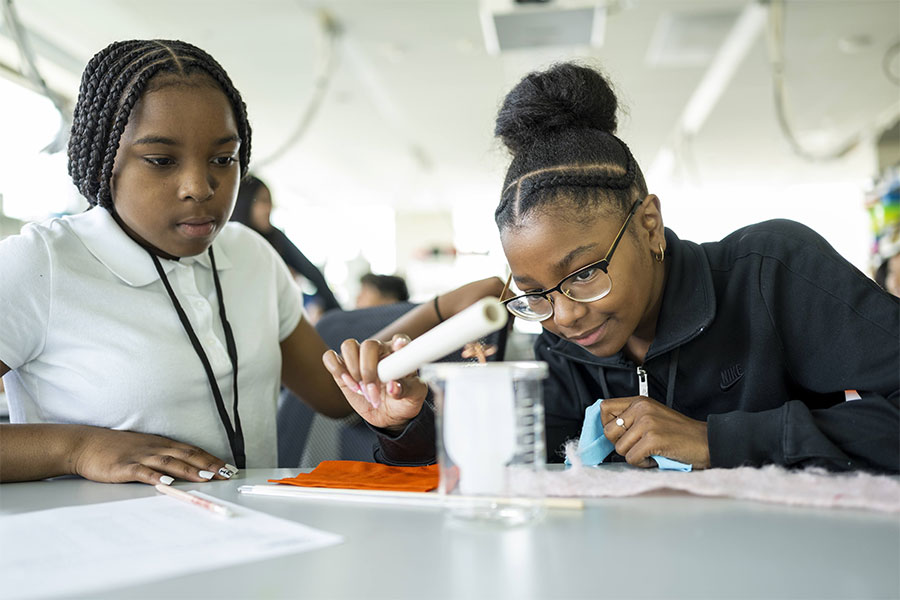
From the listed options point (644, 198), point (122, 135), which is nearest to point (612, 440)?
point (644, 198)

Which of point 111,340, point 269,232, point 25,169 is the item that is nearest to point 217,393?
point 111,340

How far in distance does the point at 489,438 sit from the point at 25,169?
377cm

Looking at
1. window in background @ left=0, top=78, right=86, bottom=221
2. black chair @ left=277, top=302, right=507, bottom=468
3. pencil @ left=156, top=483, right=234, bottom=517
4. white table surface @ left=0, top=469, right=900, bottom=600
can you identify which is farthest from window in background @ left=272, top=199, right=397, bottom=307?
white table surface @ left=0, top=469, right=900, bottom=600

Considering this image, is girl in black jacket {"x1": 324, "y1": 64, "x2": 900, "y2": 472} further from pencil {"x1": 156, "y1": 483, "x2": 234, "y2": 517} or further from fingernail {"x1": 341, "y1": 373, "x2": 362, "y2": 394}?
pencil {"x1": 156, "y1": 483, "x2": 234, "y2": 517}

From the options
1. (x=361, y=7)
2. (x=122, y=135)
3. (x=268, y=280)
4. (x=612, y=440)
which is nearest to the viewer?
(x=612, y=440)

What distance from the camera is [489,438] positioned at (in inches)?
23.7

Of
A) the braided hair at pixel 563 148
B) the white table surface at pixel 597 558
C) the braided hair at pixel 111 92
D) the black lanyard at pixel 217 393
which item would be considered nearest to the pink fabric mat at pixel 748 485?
the white table surface at pixel 597 558

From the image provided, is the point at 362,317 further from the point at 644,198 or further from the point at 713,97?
the point at 713,97

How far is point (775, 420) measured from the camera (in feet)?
2.71

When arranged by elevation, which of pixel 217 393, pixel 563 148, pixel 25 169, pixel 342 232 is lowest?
pixel 217 393

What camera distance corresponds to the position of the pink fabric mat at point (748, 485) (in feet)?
2.19

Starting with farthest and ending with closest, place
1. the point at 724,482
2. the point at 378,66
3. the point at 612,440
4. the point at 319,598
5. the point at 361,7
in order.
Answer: the point at 378,66 → the point at 361,7 → the point at 612,440 → the point at 724,482 → the point at 319,598

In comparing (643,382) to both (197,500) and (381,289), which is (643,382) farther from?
(381,289)

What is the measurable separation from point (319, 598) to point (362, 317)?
1.00 m
